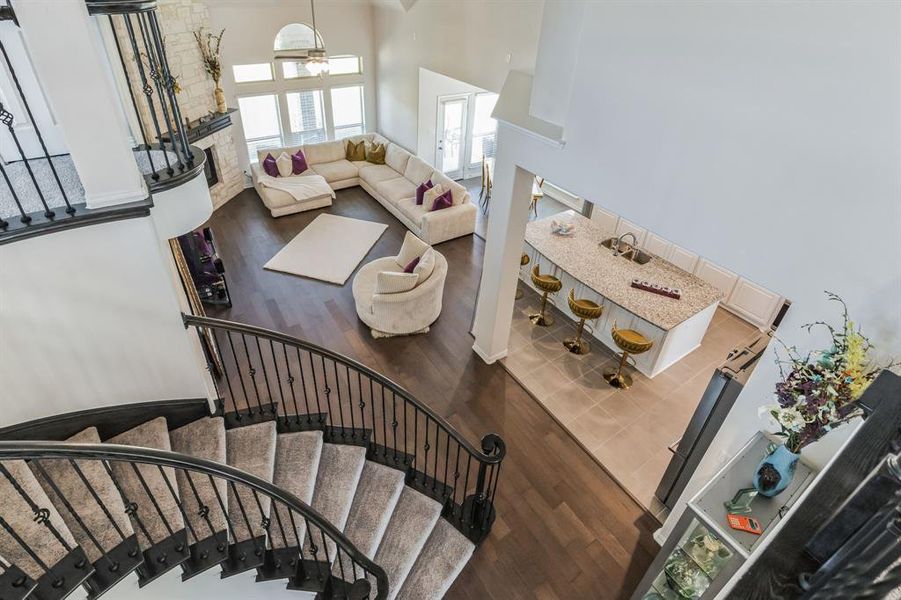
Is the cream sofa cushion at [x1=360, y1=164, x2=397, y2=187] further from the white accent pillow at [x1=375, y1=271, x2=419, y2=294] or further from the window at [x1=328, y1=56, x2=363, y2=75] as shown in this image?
the white accent pillow at [x1=375, y1=271, x2=419, y2=294]

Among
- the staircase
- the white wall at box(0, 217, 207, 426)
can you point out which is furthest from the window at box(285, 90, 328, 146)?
the white wall at box(0, 217, 207, 426)

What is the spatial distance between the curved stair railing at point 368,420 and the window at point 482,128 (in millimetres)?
6570

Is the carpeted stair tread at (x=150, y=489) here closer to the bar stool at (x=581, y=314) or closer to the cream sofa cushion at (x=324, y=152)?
the bar stool at (x=581, y=314)

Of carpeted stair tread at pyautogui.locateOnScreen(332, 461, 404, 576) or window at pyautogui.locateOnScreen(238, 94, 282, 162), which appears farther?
window at pyautogui.locateOnScreen(238, 94, 282, 162)

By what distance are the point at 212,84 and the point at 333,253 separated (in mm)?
3829

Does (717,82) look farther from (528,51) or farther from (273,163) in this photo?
(273,163)

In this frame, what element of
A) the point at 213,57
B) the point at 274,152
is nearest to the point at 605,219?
→ the point at 274,152

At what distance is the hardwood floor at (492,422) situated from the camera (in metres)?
4.00

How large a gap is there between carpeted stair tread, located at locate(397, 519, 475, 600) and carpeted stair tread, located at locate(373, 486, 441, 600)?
135mm

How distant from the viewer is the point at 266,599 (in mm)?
3404

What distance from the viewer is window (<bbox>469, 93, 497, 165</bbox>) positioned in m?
10.0

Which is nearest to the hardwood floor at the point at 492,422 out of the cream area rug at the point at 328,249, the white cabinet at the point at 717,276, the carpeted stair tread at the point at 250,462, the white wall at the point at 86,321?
the cream area rug at the point at 328,249

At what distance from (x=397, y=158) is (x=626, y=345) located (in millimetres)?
6470

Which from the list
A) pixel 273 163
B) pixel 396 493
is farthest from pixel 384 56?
pixel 396 493
